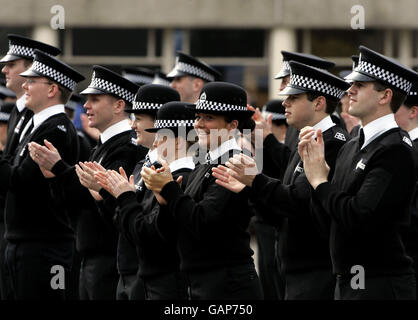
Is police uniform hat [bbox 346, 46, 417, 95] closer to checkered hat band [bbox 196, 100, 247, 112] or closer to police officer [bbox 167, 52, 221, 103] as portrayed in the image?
checkered hat band [bbox 196, 100, 247, 112]

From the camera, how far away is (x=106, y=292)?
8.57m

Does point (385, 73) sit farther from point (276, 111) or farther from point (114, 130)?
point (276, 111)

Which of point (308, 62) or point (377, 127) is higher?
point (308, 62)

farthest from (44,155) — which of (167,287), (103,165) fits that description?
(167,287)

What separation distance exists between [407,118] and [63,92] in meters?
2.96

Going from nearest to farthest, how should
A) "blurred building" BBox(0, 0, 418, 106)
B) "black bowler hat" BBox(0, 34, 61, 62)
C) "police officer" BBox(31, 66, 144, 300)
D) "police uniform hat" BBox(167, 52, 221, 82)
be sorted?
1. "police officer" BBox(31, 66, 144, 300)
2. "black bowler hat" BBox(0, 34, 61, 62)
3. "police uniform hat" BBox(167, 52, 221, 82)
4. "blurred building" BBox(0, 0, 418, 106)

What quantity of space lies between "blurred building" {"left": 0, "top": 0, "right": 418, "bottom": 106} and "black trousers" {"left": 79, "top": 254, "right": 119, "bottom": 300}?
10476mm

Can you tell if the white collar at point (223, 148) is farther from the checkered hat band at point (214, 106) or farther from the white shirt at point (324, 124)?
the white shirt at point (324, 124)

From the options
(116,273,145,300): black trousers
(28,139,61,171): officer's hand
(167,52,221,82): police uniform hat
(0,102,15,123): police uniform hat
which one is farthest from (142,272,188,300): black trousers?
(0,102,15,123): police uniform hat

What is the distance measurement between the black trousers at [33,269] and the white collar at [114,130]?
1042mm

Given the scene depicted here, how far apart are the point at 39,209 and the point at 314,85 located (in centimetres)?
269

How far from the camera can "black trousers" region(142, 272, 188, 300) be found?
7.47 metres

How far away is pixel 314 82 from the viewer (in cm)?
747

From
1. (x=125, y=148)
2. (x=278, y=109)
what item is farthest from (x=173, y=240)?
(x=278, y=109)
